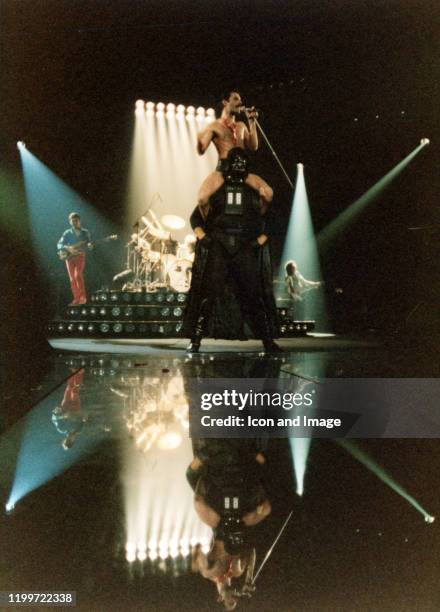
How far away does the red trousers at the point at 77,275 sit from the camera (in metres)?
5.15

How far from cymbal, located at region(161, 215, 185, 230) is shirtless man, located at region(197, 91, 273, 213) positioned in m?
2.14

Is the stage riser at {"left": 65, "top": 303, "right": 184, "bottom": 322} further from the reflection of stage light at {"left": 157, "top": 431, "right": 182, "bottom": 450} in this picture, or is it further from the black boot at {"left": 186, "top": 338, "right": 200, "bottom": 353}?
the reflection of stage light at {"left": 157, "top": 431, "right": 182, "bottom": 450}

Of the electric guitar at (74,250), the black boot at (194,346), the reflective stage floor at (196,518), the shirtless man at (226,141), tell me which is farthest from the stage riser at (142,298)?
the reflective stage floor at (196,518)

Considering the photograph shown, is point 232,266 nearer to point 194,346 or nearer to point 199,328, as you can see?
point 199,328

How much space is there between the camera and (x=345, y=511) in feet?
3.36

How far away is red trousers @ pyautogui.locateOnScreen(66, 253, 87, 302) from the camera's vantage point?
515cm

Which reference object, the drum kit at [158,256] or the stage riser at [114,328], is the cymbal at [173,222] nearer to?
the drum kit at [158,256]

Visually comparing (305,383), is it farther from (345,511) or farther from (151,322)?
(151,322)

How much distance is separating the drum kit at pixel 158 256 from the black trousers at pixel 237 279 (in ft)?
6.20

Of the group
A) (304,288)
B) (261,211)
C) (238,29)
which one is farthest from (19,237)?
(304,288)

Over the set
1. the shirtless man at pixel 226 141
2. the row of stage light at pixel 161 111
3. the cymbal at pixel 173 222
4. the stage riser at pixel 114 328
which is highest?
the row of stage light at pixel 161 111

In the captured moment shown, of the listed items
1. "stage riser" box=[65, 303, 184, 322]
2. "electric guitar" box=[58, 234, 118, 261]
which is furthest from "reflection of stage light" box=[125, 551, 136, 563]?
"electric guitar" box=[58, 234, 118, 261]

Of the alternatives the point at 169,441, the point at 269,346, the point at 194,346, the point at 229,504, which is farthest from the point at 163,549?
the point at 269,346

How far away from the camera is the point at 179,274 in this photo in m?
5.32
